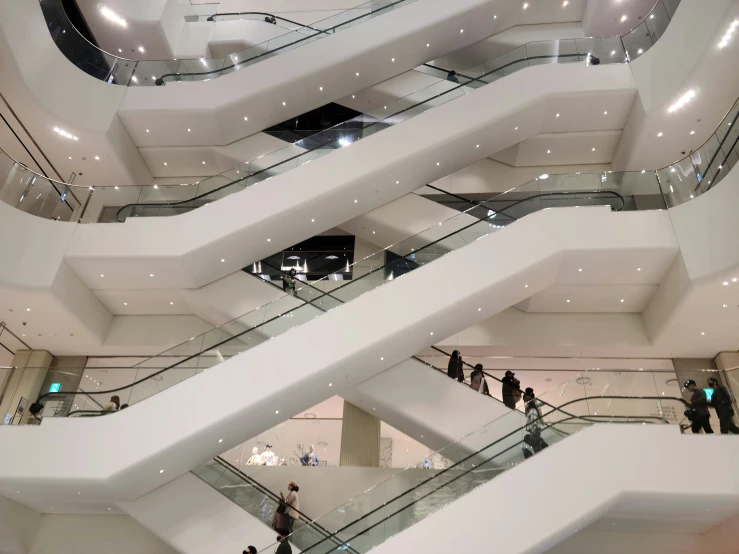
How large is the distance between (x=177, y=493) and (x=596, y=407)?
21.3ft

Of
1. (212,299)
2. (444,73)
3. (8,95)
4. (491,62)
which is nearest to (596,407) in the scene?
(212,299)

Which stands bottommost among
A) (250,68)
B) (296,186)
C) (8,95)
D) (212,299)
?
(212,299)

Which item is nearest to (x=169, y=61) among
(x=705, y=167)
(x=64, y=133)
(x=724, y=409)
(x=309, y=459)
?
(x=64, y=133)

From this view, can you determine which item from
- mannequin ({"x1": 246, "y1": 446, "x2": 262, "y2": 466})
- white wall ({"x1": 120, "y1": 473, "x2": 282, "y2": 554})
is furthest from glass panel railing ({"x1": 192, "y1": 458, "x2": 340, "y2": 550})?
mannequin ({"x1": 246, "y1": 446, "x2": 262, "y2": 466})

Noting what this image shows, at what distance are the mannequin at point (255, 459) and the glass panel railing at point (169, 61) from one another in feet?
26.4

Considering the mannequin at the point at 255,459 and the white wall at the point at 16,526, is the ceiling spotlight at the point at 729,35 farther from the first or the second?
the white wall at the point at 16,526

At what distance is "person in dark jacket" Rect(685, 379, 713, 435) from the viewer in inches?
309

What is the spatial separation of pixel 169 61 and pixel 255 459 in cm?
881

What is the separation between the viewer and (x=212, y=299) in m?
11.7

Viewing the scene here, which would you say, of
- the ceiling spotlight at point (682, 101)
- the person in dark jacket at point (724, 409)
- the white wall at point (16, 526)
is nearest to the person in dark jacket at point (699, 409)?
the person in dark jacket at point (724, 409)

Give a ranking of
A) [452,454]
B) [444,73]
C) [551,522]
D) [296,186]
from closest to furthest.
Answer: [551,522] < [452,454] < [296,186] < [444,73]

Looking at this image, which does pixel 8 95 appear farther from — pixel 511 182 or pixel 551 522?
pixel 551 522

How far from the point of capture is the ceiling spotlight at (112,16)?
13875 millimetres

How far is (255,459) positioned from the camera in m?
11.2
